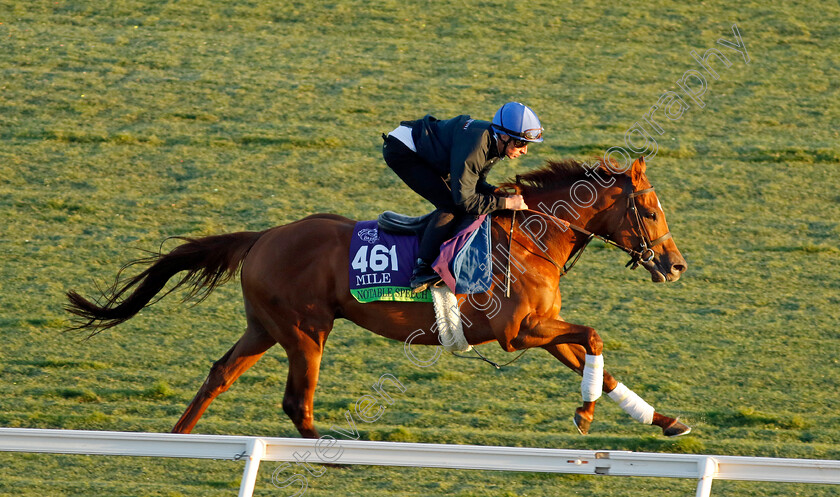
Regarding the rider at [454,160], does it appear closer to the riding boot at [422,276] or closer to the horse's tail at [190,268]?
the riding boot at [422,276]

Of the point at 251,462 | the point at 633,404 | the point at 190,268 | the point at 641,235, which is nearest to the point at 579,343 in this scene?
the point at 633,404

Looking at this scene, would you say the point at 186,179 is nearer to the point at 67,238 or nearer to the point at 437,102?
the point at 67,238

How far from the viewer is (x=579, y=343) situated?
4.87 meters

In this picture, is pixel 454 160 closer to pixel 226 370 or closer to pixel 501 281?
pixel 501 281

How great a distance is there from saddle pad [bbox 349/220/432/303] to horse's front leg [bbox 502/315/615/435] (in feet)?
1.79

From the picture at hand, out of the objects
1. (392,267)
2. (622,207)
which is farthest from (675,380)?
(392,267)

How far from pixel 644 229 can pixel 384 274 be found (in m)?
1.43

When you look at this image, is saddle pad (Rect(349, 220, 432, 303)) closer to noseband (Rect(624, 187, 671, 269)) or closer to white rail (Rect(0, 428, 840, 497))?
noseband (Rect(624, 187, 671, 269))

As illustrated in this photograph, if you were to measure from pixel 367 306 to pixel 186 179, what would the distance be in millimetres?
4468

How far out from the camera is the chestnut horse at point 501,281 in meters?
4.95

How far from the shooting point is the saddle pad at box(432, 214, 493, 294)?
4.88m

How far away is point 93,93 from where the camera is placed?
10.2m

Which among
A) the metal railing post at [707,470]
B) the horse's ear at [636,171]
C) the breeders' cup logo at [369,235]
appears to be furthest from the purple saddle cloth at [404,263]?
the metal railing post at [707,470]

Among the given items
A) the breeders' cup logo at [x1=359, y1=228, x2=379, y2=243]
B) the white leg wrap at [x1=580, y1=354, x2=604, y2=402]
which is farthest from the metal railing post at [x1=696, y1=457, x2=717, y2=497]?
the breeders' cup logo at [x1=359, y1=228, x2=379, y2=243]
